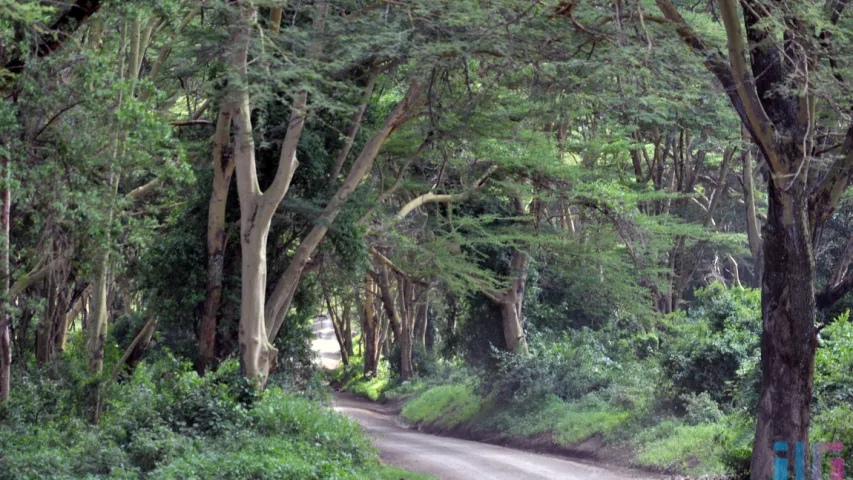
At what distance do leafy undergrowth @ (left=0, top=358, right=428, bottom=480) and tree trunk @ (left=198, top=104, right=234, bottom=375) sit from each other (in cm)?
143

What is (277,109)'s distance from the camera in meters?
16.1

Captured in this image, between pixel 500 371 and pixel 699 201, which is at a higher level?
pixel 699 201

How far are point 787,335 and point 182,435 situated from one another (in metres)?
8.15

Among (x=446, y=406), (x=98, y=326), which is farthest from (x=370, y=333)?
(x=98, y=326)

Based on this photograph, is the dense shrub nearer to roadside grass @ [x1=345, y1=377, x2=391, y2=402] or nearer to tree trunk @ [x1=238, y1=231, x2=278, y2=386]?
tree trunk @ [x1=238, y1=231, x2=278, y2=386]

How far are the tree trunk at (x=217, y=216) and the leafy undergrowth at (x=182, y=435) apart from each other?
143 centimetres

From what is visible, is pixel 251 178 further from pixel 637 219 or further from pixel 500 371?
pixel 500 371

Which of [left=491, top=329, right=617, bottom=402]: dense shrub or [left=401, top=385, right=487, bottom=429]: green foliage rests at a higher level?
[left=491, top=329, right=617, bottom=402]: dense shrub

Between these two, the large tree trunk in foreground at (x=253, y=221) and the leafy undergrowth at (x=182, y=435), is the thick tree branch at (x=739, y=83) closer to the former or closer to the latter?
the leafy undergrowth at (x=182, y=435)

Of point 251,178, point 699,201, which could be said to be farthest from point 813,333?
point 699,201

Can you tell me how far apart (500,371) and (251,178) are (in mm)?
10861

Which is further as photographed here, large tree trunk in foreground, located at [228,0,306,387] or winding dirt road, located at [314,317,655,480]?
winding dirt road, located at [314,317,655,480]

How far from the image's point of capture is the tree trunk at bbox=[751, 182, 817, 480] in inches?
370

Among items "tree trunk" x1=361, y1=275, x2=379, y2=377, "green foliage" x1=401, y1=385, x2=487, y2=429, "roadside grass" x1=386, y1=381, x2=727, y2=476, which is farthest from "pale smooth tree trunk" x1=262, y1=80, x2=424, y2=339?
"tree trunk" x1=361, y1=275, x2=379, y2=377
